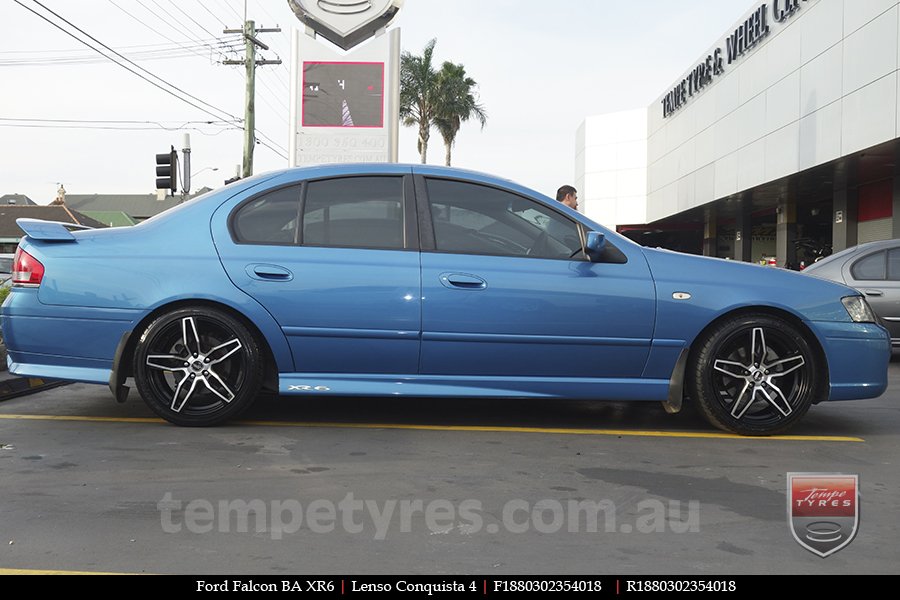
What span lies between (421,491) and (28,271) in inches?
111

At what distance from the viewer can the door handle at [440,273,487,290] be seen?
4.99 metres

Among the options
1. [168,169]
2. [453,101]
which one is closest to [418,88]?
[453,101]

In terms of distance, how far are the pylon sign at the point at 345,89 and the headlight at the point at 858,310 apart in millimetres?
12218

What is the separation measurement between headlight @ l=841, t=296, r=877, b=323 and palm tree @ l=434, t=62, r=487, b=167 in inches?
1701

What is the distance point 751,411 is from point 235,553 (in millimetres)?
3281

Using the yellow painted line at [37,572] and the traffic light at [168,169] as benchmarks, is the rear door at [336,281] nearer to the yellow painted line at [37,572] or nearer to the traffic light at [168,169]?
the yellow painted line at [37,572]

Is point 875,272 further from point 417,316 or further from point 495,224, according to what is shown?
point 417,316

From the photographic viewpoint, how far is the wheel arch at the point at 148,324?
5.02m

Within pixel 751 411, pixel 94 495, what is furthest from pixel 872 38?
pixel 94 495

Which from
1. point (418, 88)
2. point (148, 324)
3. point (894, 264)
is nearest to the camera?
point (148, 324)

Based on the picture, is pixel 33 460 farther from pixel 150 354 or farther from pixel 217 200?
pixel 217 200

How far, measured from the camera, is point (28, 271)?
5125mm

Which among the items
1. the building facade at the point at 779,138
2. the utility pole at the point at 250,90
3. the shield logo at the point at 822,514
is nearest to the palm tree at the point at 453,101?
the building facade at the point at 779,138

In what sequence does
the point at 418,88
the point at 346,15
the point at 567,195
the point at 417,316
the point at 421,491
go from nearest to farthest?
the point at 421,491, the point at 417,316, the point at 567,195, the point at 346,15, the point at 418,88
